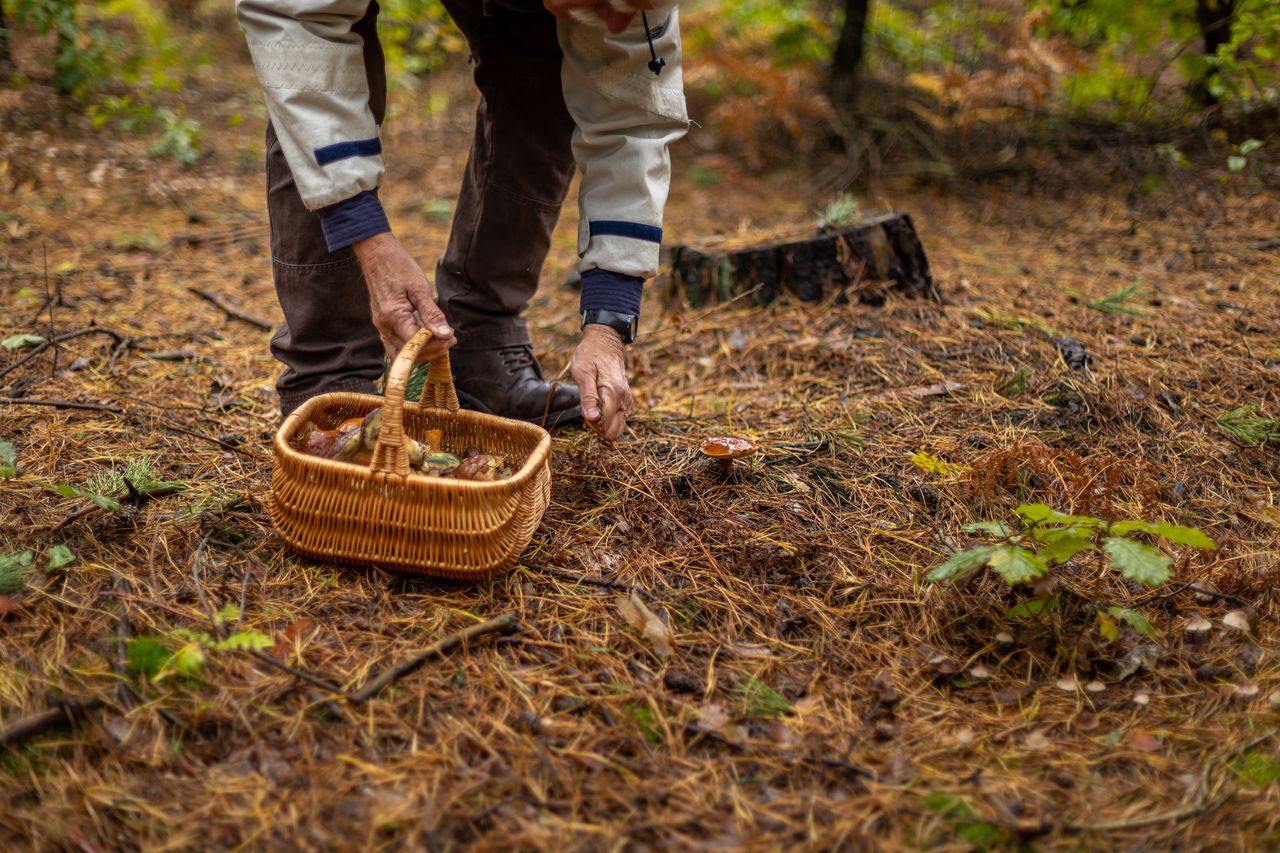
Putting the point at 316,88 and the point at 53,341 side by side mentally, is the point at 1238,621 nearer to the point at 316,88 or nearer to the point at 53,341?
the point at 316,88

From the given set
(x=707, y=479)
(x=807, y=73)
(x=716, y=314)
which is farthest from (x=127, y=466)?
(x=807, y=73)

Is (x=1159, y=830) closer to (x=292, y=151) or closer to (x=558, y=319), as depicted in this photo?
(x=292, y=151)

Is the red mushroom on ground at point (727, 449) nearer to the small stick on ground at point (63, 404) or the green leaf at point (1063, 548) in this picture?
the green leaf at point (1063, 548)

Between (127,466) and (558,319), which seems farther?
(558,319)

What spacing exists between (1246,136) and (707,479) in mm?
4439

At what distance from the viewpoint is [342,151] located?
186 centimetres

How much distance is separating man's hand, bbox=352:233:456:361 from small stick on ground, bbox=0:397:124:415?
108cm

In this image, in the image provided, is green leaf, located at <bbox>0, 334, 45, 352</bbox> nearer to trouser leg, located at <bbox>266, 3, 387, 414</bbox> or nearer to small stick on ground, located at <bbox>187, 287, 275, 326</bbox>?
small stick on ground, located at <bbox>187, 287, 275, 326</bbox>

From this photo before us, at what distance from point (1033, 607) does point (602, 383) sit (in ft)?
3.41

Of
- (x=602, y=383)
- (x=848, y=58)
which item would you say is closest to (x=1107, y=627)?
(x=602, y=383)

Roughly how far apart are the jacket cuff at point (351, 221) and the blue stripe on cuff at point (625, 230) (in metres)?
0.53

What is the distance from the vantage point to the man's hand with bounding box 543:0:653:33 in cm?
176

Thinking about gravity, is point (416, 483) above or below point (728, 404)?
above

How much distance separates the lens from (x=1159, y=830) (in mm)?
1351
